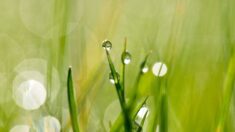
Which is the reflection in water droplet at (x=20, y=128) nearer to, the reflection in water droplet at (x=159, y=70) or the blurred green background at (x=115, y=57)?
the blurred green background at (x=115, y=57)

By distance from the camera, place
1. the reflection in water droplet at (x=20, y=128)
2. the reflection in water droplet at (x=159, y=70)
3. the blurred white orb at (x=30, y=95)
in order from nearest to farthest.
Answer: the reflection in water droplet at (x=159, y=70) → the reflection in water droplet at (x=20, y=128) → the blurred white orb at (x=30, y=95)

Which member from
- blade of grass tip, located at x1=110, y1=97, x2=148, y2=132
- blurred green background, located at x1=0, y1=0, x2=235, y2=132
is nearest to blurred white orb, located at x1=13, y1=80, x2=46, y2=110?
blurred green background, located at x1=0, y1=0, x2=235, y2=132

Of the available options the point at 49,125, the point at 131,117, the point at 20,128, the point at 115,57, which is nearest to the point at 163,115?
the point at 131,117

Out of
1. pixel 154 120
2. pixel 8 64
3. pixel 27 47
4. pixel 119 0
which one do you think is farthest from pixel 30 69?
pixel 154 120

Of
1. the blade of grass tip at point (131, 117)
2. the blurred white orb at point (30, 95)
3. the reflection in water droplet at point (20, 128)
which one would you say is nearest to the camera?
the blade of grass tip at point (131, 117)

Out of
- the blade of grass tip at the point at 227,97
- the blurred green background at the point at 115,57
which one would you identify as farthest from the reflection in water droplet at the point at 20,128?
the blade of grass tip at the point at 227,97

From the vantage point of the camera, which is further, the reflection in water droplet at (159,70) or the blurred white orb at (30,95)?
the blurred white orb at (30,95)

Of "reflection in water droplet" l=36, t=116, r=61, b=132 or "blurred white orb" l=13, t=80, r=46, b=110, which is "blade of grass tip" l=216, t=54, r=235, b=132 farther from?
"blurred white orb" l=13, t=80, r=46, b=110

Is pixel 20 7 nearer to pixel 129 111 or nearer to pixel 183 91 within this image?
pixel 183 91
